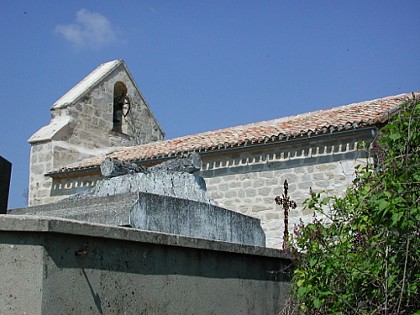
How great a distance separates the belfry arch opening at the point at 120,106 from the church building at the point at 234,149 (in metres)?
0.03

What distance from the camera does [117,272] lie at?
312 centimetres

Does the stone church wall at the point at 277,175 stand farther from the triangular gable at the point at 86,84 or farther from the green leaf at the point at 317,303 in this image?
the green leaf at the point at 317,303

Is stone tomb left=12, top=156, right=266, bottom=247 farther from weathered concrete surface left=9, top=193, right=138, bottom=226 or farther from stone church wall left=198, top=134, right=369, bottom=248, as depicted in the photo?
stone church wall left=198, top=134, right=369, bottom=248

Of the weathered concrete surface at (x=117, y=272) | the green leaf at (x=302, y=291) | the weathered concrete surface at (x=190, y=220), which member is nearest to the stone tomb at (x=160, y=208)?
the weathered concrete surface at (x=190, y=220)

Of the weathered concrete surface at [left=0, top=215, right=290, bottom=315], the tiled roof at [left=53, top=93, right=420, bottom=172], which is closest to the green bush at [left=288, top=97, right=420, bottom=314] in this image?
the weathered concrete surface at [left=0, top=215, right=290, bottom=315]

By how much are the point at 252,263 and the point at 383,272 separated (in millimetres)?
1079

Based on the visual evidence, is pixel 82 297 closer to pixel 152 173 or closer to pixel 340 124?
pixel 152 173

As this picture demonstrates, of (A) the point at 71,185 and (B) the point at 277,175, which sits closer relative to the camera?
(B) the point at 277,175

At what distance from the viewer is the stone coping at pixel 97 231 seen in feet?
8.95

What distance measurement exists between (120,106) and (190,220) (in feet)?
47.0

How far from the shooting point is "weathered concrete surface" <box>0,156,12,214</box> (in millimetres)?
3605

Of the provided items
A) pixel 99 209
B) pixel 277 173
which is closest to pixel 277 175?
pixel 277 173

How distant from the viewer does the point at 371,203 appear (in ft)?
11.0

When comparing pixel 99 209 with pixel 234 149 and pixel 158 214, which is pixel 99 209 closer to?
pixel 158 214
